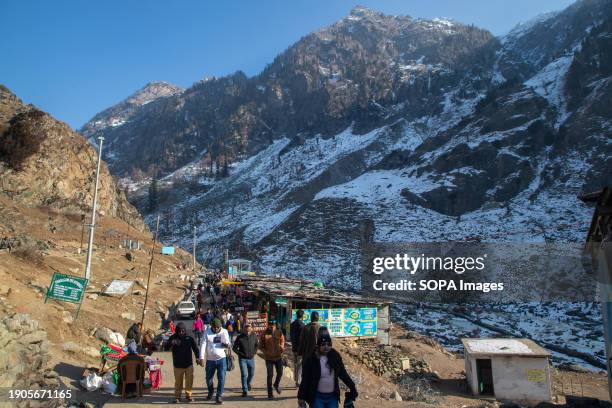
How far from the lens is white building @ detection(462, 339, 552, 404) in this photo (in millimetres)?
15492

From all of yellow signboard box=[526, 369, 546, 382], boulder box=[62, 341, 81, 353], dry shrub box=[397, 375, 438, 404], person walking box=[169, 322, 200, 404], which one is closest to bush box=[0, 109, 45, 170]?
boulder box=[62, 341, 81, 353]

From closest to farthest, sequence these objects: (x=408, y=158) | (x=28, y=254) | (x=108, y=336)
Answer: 1. (x=108, y=336)
2. (x=28, y=254)
3. (x=408, y=158)

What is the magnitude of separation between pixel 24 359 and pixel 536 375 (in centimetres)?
1641

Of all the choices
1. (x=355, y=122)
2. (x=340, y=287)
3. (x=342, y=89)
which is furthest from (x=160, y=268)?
(x=342, y=89)

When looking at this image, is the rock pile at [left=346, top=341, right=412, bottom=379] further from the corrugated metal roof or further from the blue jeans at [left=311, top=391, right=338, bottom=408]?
the blue jeans at [left=311, top=391, right=338, bottom=408]

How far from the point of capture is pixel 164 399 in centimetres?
759

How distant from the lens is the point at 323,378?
501cm

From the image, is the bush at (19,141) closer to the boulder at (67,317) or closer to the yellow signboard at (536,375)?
the boulder at (67,317)

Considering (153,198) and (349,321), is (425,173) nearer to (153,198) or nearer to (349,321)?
(349,321)

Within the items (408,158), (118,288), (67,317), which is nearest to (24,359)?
(67,317)

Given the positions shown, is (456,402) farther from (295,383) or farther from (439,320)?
(439,320)

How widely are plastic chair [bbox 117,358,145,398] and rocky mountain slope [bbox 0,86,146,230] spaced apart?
31.3 m

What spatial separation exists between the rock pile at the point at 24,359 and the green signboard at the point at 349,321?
36.2 feet

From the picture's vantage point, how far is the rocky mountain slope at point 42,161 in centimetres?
3406
